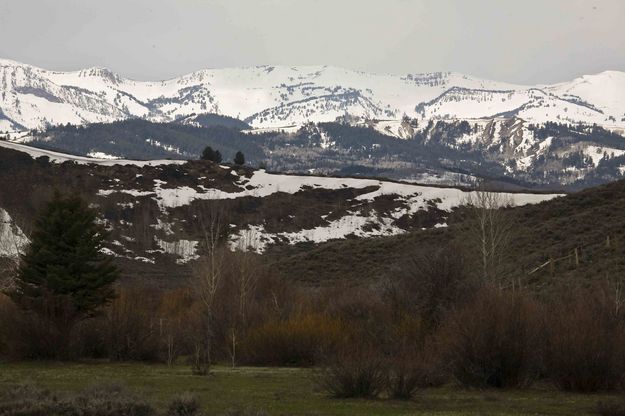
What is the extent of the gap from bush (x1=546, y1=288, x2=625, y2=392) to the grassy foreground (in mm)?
713

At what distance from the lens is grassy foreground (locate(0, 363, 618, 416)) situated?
68.0 feet

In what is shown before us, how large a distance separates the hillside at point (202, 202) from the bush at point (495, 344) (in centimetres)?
7786

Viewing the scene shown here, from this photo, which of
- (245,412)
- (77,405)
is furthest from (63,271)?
(245,412)

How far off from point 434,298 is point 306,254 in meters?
49.2

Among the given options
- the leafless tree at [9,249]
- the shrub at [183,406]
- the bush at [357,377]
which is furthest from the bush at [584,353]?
the leafless tree at [9,249]

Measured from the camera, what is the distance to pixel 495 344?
2514 cm

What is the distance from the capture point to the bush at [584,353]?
2441cm

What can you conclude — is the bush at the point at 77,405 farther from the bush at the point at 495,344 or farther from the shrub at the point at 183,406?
the bush at the point at 495,344

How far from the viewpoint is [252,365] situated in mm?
37000

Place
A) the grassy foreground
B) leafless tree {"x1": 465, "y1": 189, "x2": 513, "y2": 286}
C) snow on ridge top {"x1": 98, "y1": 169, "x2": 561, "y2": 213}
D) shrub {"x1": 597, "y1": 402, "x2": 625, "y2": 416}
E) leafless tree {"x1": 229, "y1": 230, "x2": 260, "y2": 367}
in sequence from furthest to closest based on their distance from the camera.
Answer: snow on ridge top {"x1": 98, "y1": 169, "x2": 561, "y2": 213}
leafless tree {"x1": 465, "y1": 189, "x2": 513, "y2": 286}
leafless tree {"x1": 229, "y1": 230, "x2": 260, "y2": 367}
the grassy foreground
shrub {"x1": 597, "y1": 402, "x2": 625, "y2": 416}

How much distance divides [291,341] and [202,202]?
95.3 meters

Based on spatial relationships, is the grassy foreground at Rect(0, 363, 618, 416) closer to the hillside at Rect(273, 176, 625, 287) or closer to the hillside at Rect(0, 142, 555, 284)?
the hillside at Rect(273, 176, 625, 287)

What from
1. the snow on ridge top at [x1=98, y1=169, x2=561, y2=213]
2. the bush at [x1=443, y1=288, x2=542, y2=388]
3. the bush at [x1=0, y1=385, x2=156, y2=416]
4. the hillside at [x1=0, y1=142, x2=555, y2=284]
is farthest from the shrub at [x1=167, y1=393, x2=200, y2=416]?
the snow on ridge top at [x1=98, y1=169, x2=561, y2=213]

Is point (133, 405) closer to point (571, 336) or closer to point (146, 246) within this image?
point (571, 336)
